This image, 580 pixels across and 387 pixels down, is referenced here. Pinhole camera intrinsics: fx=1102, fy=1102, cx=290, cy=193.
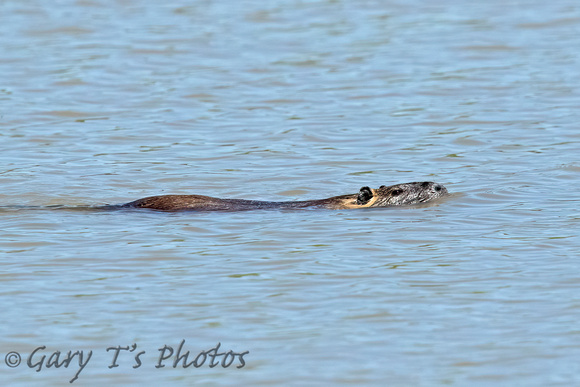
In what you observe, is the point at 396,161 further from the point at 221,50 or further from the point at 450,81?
the point at 221,50

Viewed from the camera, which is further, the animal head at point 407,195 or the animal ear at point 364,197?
the animal head at point 407,195

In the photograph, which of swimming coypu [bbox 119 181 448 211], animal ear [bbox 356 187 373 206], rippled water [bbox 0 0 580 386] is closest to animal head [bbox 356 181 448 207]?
swimming coypu [bbox 119 181 448 211]

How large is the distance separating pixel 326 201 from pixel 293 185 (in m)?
1.32

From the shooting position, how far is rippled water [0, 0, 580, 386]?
607cm

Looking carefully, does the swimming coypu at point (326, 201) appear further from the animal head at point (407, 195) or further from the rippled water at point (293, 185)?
the rippled water at point (293, 185)

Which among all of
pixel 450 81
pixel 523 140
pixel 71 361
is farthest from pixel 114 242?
pixel 450 81

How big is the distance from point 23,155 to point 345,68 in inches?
245

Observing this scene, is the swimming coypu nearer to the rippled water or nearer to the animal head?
the animal head

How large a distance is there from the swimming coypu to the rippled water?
202 millimetres

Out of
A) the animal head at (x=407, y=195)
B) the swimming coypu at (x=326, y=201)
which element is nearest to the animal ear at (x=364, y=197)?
the swimming coypu at (x=326, y=201)

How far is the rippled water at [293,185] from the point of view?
19.9 feet

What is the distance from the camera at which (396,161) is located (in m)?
12.1

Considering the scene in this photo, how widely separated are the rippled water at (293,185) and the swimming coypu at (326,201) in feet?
0.66

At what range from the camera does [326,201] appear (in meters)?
9.89
